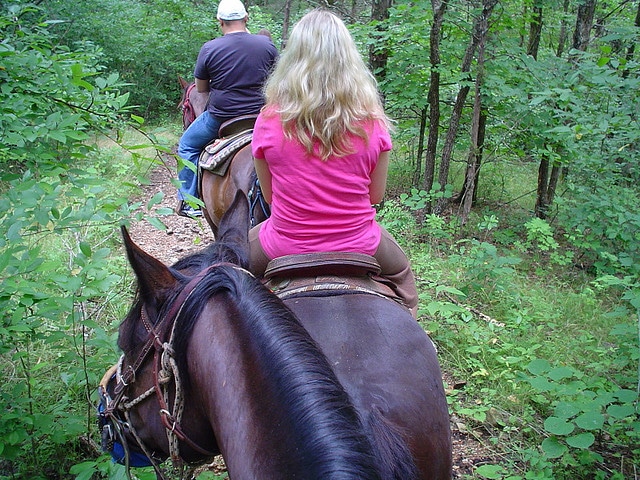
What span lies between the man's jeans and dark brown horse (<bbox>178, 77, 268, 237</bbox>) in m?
0.19

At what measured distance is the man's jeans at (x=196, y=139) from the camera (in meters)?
5.36

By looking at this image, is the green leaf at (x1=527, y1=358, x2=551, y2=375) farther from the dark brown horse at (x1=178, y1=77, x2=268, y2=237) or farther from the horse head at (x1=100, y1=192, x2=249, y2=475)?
the dark brown horse at (x1=178, y1=77, x2=268, y2=237)

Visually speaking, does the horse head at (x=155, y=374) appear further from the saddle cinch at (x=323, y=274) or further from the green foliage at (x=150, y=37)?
the green foliage at (x=150, y=37)

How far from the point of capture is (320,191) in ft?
7.52

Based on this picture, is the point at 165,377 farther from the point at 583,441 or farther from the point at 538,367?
the point at 538,367

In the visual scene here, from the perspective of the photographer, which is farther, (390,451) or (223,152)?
(223,152)

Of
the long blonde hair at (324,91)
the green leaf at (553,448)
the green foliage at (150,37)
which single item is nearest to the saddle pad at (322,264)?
the long blonde hair at (324,91)

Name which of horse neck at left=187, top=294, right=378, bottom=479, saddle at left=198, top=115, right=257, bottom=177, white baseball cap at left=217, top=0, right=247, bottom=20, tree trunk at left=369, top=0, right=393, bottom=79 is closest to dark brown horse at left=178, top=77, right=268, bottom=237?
saddle at left=198, top=115, right=257, bottom=177

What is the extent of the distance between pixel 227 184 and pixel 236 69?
1169 mm

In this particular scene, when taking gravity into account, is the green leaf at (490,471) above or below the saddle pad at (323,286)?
below

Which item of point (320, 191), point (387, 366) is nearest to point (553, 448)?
point (387, 366)

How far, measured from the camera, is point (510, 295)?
215 inches

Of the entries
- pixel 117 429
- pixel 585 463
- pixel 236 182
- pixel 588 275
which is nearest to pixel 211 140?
pixel 236 182

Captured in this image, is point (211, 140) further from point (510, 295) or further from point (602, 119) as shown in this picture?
point (602, 119)
